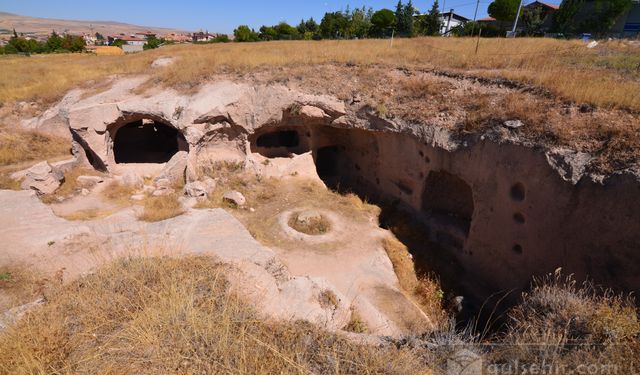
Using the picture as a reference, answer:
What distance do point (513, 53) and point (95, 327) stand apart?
15.2 meters

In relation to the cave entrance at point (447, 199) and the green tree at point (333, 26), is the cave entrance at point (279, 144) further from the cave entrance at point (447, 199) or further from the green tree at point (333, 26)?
the green tree at point (333, 26)

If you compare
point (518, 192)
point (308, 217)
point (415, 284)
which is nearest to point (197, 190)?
point (308, 217)

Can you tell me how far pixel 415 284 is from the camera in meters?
8.52

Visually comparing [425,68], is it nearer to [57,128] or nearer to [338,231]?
[338,231]

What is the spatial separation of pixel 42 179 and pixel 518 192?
1304 centimetres

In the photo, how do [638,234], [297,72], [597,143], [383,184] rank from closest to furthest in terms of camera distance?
[638,234], [597,143], [383,184], [297,72]

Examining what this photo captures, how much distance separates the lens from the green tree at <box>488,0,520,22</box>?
97.9ft

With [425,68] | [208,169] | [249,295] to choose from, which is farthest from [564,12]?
[249,295]

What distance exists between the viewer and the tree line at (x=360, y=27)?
1373 inches

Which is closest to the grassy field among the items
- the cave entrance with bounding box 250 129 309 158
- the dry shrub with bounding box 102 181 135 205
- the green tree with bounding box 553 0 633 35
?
the cave entrance with bounding box 250 129 309 158

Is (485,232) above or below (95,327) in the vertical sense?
below

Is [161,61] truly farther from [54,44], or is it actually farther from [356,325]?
[54,44]

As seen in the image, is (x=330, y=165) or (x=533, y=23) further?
(x=533, y=23)

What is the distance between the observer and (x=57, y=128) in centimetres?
1432
